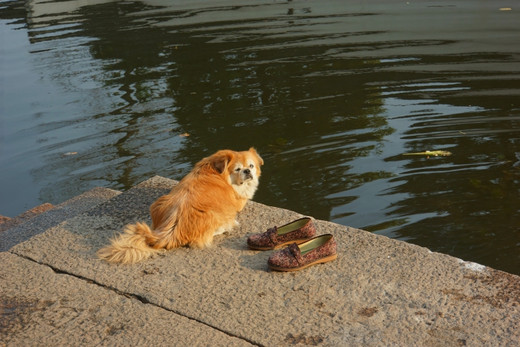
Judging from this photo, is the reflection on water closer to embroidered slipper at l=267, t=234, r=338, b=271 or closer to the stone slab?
embroidered slipper at l=267, t=234, r=338, b=271

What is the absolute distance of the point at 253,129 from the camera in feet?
27.9

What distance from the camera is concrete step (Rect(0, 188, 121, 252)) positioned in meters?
5.66

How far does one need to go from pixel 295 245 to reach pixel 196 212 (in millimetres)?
880

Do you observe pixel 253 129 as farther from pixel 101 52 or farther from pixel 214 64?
pixel 101 52

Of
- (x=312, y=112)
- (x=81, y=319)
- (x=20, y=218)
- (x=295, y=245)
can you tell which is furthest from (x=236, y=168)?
(x=312, y=112)

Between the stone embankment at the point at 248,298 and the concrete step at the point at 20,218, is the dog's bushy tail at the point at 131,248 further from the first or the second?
the concrete step at the point at 20,218

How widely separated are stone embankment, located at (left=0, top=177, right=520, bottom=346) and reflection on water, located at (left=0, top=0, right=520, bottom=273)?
130 centimetres

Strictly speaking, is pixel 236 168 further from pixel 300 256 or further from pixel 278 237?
pixel 300 256

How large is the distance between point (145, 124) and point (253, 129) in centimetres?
171

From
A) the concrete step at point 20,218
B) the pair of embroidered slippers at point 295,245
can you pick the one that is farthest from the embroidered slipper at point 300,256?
the concrete step at point 20,218

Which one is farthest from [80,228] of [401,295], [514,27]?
[514,27]

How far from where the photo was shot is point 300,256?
14.0 feet

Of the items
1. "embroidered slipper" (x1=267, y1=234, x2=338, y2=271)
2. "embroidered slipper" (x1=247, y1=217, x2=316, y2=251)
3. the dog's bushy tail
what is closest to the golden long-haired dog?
the dog's bushy tail

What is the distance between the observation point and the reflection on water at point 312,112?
21.0 ft
